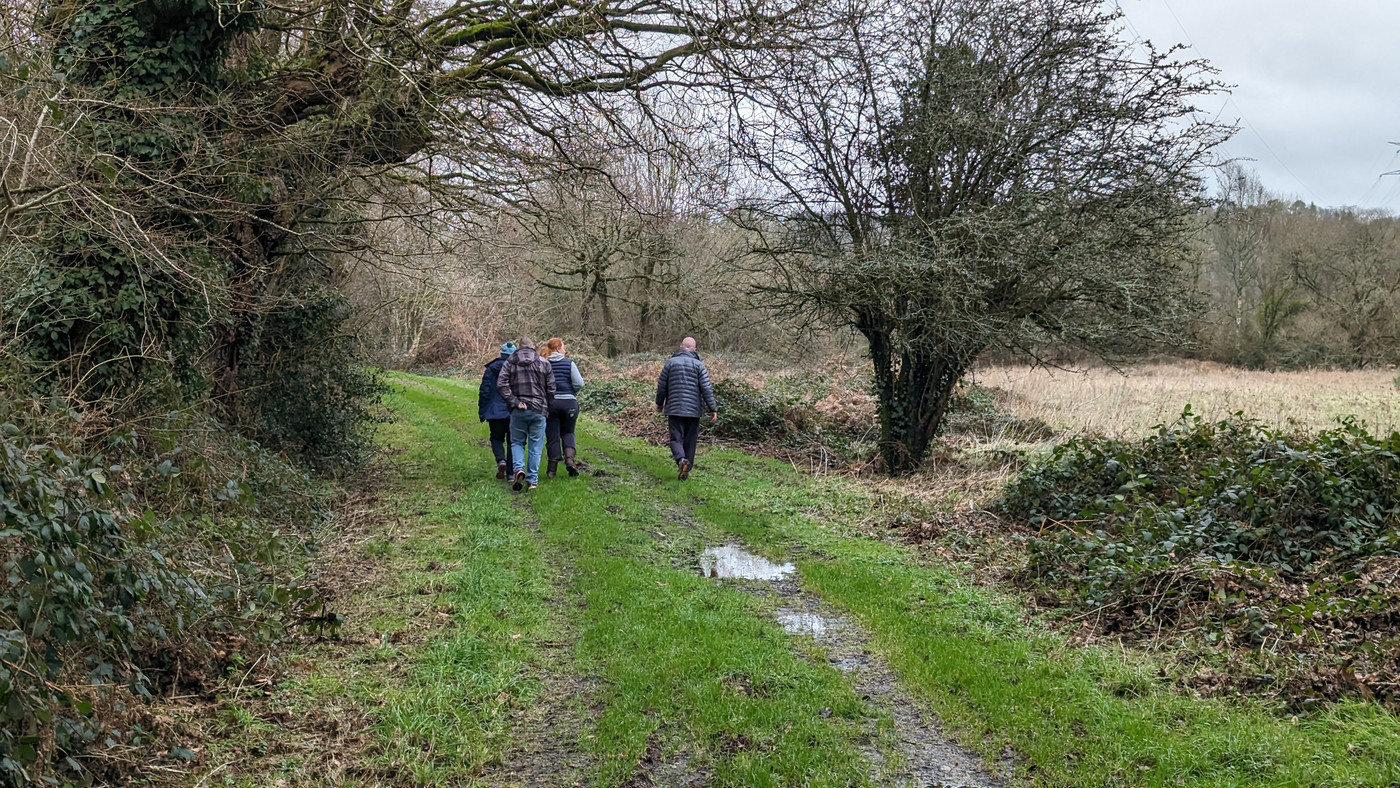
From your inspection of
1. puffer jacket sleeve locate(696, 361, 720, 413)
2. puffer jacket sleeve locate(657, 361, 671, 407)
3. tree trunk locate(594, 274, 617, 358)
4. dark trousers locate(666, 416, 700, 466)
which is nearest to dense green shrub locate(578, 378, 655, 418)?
dark trousers locate(666, 416, 700, 466)

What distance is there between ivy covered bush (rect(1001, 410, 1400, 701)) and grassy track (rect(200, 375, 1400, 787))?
0.57 m

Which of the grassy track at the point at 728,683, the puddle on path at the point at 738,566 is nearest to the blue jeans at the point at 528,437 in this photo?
the grassy track at the point at 728,683

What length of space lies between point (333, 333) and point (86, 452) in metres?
5.87

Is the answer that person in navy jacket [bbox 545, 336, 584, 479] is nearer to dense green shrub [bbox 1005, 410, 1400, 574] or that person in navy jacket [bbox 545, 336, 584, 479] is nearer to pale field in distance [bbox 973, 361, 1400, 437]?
dense green shrub [bbox 1005, 410, 1400, 574]

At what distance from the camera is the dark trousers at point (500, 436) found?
1165cm

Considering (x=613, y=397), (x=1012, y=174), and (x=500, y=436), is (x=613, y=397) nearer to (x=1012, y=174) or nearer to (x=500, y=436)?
(x=500, y=436)

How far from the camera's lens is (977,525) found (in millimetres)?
8672

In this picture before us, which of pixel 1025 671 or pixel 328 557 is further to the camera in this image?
pixel 328 557

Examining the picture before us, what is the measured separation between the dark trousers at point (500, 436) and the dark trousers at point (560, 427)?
0.64 meters

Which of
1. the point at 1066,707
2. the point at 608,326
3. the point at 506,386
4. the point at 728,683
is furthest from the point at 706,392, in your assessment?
the point at 608,326

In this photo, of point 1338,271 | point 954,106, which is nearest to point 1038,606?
point 954,106

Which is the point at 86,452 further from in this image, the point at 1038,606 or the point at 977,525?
the point at 977,525

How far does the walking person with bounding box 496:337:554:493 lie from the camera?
34.9 feet

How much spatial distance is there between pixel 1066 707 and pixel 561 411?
8.21 metres
